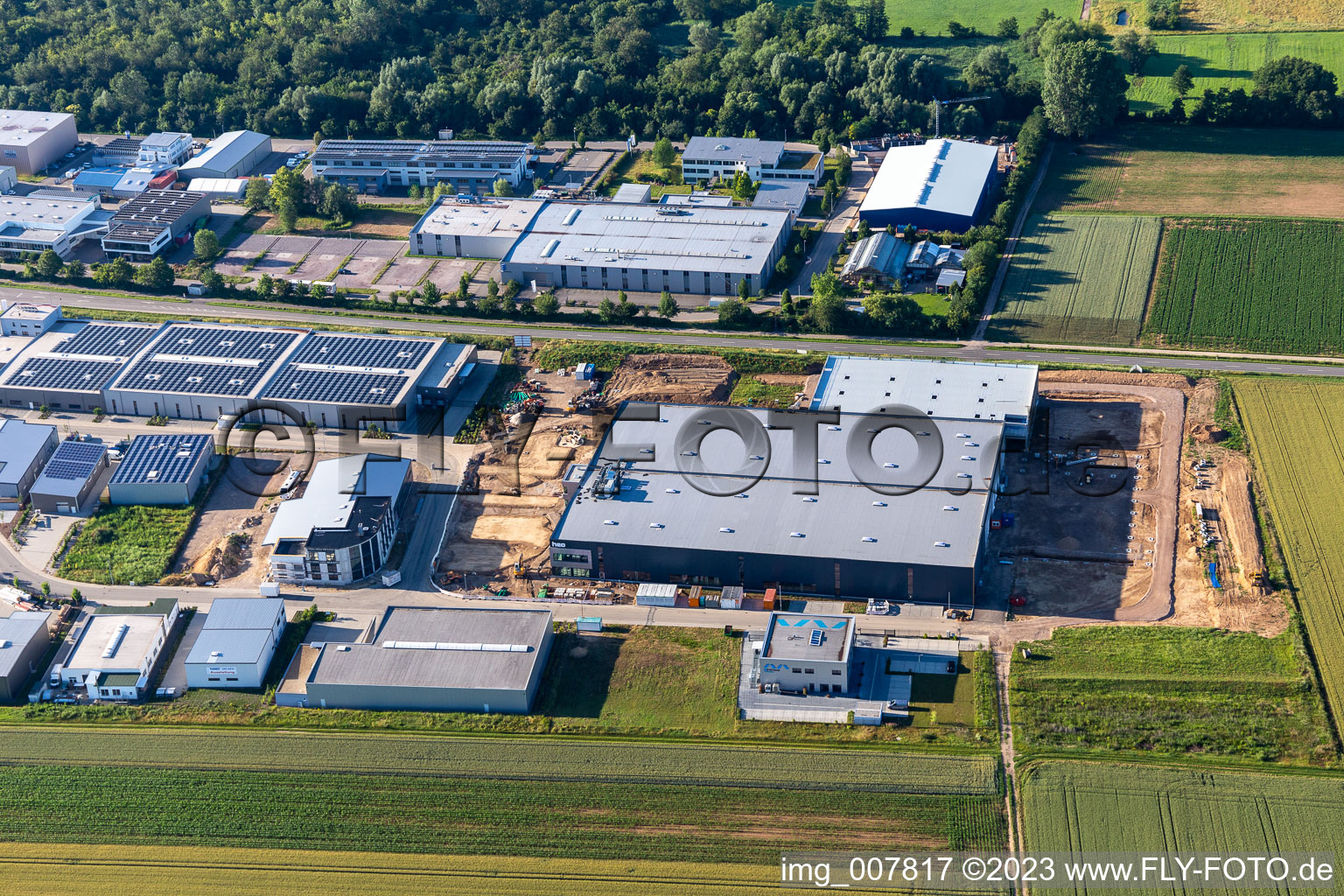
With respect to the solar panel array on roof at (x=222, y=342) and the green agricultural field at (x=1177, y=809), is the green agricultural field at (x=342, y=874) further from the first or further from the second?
the solar panel array on roof at (x=222, y=342)

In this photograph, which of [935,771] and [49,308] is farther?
[49,308]

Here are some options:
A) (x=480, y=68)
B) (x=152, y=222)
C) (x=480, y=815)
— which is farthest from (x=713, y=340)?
(x=480, y=68)

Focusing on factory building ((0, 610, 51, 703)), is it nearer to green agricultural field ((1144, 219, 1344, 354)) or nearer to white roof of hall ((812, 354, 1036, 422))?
white roof of hall ((812, 354, 1036, 422))

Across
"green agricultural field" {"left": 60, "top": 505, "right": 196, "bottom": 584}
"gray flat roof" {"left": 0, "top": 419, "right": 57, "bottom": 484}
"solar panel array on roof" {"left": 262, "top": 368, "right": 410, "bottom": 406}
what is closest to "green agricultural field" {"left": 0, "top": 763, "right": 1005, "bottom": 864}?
"green agricultural field" {"left": 60, "top": 505, "right": 196, "bottom": 584}

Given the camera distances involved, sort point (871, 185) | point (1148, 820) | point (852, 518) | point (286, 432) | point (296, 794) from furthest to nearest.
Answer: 1. point (871, 185)
2. point (286, 432)
3. point (852, 518)
4. point (296, 794)
5. point (1148, 820)

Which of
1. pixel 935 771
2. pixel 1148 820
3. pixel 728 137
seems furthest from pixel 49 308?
pixel 1148 820

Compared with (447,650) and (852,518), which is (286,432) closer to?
(447,650)
